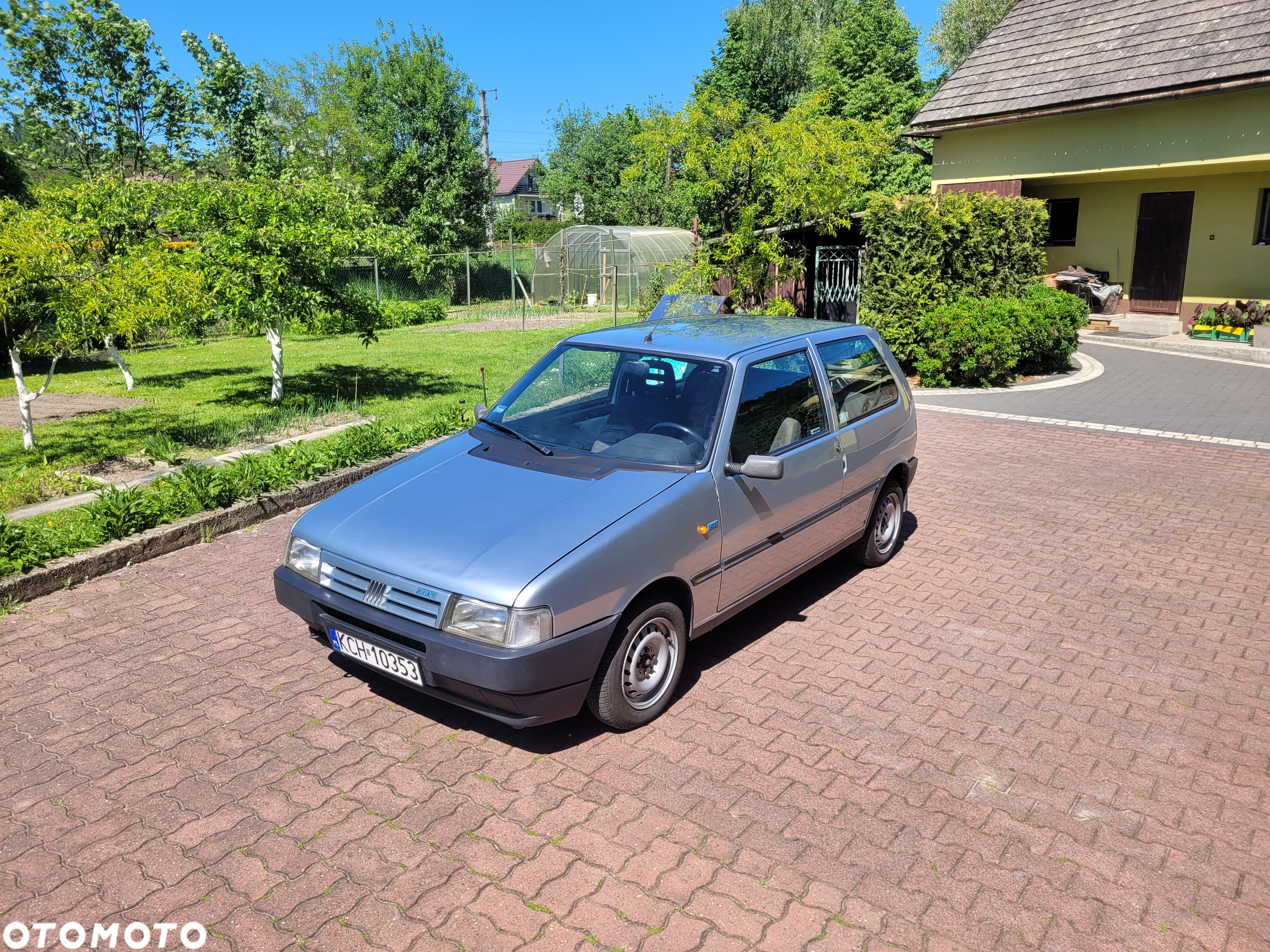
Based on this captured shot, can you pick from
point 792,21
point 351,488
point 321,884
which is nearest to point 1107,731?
point 321,884

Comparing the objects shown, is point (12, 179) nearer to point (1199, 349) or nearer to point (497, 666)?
point (497, 666)

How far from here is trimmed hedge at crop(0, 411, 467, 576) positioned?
5.97 meters

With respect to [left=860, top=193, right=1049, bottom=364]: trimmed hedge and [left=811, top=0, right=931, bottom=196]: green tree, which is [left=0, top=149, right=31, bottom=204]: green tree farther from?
[left=811, top=0, right=931, bottom=196]: green tree

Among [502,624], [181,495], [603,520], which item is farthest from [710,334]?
[181,495]

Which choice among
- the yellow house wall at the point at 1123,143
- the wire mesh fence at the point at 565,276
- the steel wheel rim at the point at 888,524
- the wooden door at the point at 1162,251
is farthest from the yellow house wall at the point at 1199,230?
the steel wheel rim at the point at 888,524

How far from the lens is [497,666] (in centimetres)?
368

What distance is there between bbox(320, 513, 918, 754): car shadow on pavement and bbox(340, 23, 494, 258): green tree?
3111 centimetres

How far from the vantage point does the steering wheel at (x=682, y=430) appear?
15.7ft

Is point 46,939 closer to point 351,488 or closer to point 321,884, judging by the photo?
point 321,884

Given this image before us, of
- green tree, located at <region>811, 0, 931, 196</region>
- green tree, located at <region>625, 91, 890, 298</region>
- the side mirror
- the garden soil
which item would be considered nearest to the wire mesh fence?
green tree, located at <region>811, 0, 931, 196</region>

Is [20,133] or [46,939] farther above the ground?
[20,133]

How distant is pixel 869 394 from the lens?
6.16m

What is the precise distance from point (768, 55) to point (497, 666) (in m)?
40.3

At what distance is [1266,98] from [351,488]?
66.1 ft
